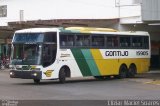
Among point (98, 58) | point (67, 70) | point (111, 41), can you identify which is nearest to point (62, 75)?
point (67, 70)

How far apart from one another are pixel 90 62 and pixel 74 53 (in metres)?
1.59

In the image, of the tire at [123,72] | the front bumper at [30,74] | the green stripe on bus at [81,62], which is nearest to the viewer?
the front bumper at [30,74]

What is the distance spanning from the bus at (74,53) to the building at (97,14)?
17.8 feet

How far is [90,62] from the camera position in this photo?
30.0 meters

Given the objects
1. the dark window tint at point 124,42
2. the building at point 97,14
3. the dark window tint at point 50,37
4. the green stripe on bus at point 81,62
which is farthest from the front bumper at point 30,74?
the building at point 97,14

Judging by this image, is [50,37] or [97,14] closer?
[50,37]

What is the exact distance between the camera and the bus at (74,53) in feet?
88.6

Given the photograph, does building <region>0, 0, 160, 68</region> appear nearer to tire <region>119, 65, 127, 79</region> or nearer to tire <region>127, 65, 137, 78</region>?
tire <region>127, 65, 137, 78</region>

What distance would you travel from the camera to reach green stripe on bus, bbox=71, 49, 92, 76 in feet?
94.8

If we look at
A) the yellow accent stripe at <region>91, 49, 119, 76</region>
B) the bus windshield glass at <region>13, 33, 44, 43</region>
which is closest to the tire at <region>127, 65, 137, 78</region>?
the yellow accent stripe at <region>91, 49, 119, 76</region>

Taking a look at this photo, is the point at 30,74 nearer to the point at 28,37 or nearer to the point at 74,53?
the point at 28,37

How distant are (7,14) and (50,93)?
34460mm

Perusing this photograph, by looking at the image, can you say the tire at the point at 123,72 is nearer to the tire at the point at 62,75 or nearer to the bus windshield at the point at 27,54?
the tire at the point at 62,75

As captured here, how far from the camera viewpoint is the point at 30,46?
2716 centimetres
